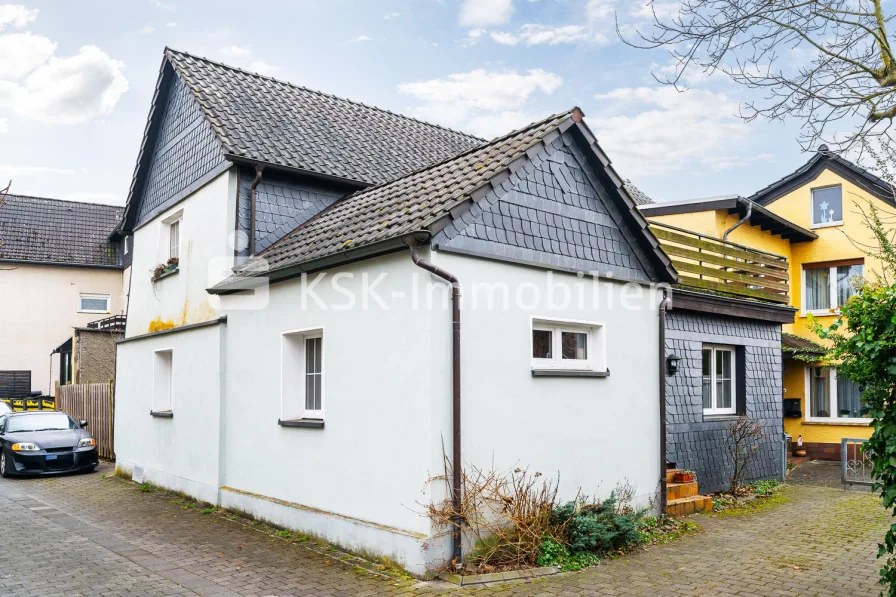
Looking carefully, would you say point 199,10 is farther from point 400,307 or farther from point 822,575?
point 822,575

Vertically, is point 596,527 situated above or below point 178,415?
below

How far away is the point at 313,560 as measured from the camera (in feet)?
26.8

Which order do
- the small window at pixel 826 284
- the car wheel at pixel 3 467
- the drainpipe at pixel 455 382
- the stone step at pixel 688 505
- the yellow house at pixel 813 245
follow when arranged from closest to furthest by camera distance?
the drainpipe at pixel 455 382
the stone step at pixel 688 505
the car wheel at pixel 3 467
the yellow house at pixel 813 245
the small window at pixel 826 284

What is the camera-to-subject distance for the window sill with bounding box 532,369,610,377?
874 centimetres

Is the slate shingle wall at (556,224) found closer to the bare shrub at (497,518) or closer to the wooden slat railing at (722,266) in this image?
the wooden slat railing at (722,266)

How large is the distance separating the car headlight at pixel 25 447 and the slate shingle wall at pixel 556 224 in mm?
12213

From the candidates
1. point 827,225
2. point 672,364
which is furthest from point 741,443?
point 827,225

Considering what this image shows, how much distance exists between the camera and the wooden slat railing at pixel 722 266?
12461 mm

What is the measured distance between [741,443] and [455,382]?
7.82m

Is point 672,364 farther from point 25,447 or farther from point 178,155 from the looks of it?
point 25,447

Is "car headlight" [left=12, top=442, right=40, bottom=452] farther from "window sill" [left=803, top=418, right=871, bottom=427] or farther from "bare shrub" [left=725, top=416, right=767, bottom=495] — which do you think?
"window sill" [left=803, top=418, right=871, bottom=427]

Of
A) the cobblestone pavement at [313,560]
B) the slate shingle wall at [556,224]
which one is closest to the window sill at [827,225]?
the cobblestone pavement at [313,560]

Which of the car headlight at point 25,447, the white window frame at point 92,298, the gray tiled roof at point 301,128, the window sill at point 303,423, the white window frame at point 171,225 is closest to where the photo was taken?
the window sill at point 303,423

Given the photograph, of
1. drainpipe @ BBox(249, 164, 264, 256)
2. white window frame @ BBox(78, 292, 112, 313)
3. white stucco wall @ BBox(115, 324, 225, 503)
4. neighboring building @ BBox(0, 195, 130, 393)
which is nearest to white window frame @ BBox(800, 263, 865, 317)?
drainpipe @ BBox(249, 164, 264, 256)
